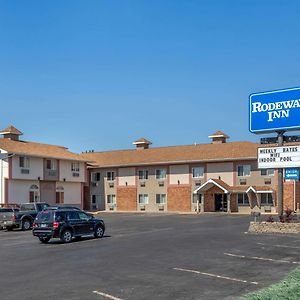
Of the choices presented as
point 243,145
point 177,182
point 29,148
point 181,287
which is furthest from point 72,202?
point 181,287

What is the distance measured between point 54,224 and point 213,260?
9.49 meters

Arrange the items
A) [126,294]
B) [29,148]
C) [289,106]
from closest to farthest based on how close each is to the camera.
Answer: [126,294]
[289,106]
[29,148]

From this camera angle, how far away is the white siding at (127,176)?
207 feet

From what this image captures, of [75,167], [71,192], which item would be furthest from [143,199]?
[75,167]

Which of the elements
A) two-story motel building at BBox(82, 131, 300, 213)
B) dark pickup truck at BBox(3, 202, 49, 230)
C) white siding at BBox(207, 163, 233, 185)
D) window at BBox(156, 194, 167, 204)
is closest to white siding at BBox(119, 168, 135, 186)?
two-story motel building at BBox(82, 131, 300, 213)

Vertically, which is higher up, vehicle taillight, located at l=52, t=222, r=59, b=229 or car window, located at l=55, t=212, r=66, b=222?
car window, located at l=55, t=212, r=66, b=222

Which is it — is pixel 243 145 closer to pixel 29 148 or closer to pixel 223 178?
pixel 223 178

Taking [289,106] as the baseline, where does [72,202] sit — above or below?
below

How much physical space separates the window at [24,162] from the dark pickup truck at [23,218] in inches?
730

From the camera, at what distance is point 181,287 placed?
11.0 metres

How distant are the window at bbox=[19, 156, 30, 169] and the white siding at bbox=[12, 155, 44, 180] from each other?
0.44 meters

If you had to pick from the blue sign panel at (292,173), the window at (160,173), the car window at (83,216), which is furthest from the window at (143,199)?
the car window at (83,216)

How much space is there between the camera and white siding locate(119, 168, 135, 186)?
63.1 meters

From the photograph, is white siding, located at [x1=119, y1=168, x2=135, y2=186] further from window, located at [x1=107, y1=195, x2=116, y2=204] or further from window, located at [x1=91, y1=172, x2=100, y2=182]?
window, located at [x1=91, y1=172, x2=100, y2=182]
